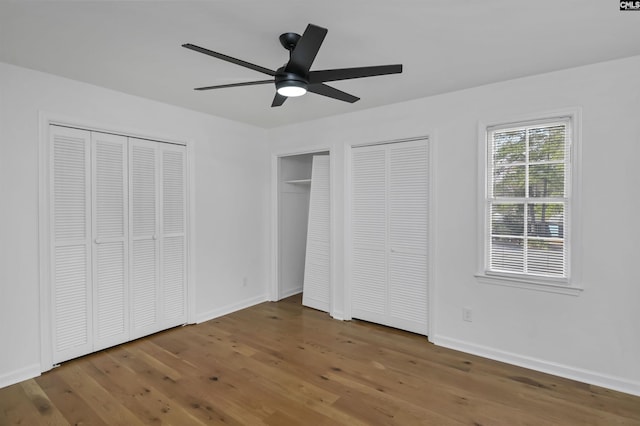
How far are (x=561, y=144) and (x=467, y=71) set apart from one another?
3.29 feet

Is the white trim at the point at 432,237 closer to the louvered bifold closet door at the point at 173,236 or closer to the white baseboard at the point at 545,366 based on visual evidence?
the white baseboard at the point at 545,366

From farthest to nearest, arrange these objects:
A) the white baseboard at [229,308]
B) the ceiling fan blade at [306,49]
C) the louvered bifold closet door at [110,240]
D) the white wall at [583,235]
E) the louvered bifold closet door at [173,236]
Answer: the white baseboard at [229,308] → the louvered bifold closet door at [173,236] → the louvered bifold closet door at [110,240] → the white wall at [583,235] → the ceiling fan blade at [306,49]

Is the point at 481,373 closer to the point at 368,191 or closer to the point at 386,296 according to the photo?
the point at 386,296

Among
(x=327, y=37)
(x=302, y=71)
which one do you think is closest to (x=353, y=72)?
(x=302, y=71)

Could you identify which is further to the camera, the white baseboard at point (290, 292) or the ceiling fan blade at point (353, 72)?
the white baseboard at point (290, 292)

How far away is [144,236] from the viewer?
3561 mm

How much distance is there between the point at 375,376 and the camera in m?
2.80

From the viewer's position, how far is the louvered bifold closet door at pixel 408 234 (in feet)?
11.8

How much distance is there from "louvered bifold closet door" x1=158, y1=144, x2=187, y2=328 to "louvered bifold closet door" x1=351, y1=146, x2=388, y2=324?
2.00m

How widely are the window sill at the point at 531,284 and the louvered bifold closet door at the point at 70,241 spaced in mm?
3681

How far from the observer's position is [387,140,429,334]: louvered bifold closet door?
11.8ft

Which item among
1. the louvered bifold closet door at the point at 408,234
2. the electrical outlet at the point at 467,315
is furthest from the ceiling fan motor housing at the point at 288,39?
the electrical outlet at the point at 467,315

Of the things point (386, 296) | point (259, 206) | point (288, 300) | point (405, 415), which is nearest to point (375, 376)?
point (405, 415)

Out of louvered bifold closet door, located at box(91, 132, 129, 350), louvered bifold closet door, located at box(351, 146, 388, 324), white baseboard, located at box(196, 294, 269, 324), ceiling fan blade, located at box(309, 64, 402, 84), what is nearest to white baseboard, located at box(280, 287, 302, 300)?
white baseboard, located at box(196, 294, 269, 324)
